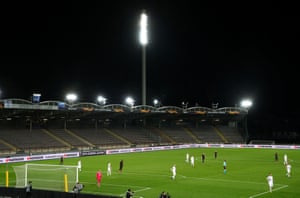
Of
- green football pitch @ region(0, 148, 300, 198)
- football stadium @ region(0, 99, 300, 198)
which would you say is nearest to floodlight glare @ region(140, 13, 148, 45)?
football stadium @ region(0, 99, 300, 198)

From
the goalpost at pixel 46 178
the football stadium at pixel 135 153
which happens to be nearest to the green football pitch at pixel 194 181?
the football stadium at pixel 135 153

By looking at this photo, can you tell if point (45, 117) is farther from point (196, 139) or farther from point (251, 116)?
point (251, 116)

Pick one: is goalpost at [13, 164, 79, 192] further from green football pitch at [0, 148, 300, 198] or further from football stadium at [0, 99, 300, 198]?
green football pitch at [0, 148, 300, 198]

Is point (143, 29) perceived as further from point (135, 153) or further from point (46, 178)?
point (46, 178)

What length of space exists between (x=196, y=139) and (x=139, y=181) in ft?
221

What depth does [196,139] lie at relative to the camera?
4176 inches

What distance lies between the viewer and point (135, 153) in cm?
7869

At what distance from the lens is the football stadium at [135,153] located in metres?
34.7

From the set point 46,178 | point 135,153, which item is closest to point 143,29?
point 135,153

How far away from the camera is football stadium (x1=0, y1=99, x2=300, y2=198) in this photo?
114 ft

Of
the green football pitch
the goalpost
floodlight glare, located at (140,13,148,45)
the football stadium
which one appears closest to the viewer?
the green football pitch

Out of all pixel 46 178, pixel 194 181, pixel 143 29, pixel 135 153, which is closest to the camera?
pixel 46 178

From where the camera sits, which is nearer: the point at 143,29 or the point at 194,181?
the point at 194,181

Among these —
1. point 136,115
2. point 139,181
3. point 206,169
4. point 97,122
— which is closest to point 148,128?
point 136,115
